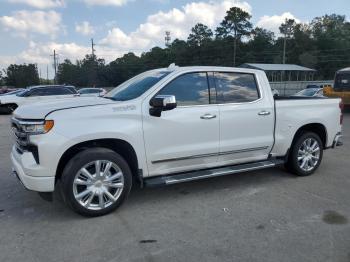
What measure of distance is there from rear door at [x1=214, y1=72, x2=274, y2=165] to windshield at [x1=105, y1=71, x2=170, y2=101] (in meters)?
0.88

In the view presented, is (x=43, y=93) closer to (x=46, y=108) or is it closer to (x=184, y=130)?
(x=46, y=108)

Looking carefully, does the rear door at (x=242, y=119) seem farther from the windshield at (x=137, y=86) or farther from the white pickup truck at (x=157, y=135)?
the windshield at (x=137, y=86)

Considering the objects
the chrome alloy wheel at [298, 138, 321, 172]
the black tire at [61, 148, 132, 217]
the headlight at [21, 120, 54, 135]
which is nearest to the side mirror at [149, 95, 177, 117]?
the black tire at [61, 148, 132, 217]

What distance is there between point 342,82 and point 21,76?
8904cm

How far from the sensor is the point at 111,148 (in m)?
4.53

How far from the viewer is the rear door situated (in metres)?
5.10

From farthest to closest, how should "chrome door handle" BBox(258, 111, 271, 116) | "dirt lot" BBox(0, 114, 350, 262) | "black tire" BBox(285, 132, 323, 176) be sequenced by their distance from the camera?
1. "black tire" BBox(285, 132, 323, 176)
2. "chrome door handle" BBox(258, 111, 271, 116)
3. "dirt lot" BBox(0, 114, 350, 262)

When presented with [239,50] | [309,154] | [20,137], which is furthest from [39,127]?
[239,50]

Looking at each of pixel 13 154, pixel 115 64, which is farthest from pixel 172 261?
pixel 115 64

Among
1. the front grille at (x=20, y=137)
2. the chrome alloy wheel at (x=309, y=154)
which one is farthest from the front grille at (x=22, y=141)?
the chrome alloy wheel at (x=309, y=154)

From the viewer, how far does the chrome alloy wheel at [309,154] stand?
5.99 meters

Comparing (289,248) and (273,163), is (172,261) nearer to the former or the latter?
(289,248)

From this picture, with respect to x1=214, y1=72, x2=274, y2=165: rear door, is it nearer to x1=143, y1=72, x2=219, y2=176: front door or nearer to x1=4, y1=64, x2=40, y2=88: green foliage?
x1=143, y1=72, x2=219, y2=176: front door

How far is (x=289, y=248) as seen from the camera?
351cm
